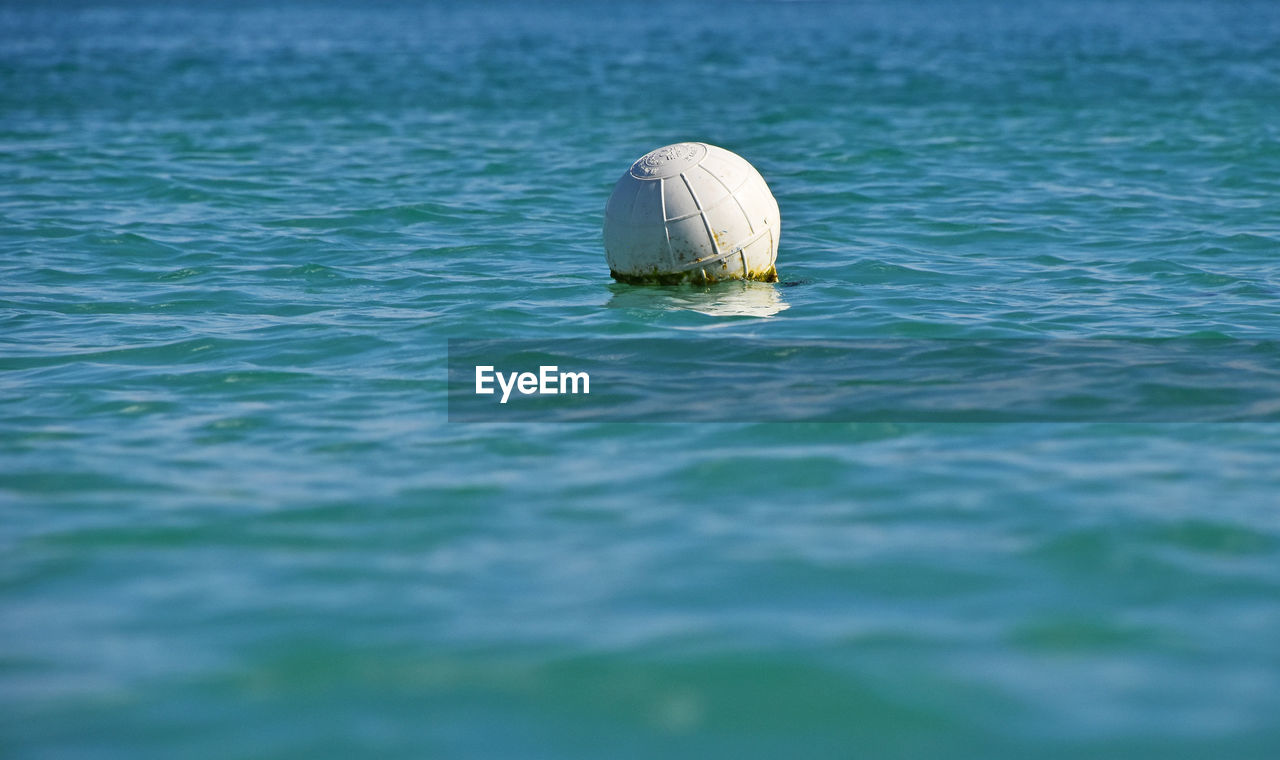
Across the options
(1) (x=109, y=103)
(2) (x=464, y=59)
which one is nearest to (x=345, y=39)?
(2) (x=464, y=59)

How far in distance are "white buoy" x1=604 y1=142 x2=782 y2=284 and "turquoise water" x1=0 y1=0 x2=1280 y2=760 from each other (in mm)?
288

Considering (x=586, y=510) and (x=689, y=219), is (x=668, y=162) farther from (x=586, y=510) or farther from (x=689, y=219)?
(x=586, y=510)

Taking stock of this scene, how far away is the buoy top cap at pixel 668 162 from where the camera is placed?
10.7 metres

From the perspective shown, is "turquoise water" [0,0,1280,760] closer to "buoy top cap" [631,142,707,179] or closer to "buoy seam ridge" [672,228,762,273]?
"buoy seam ridge" [672,228,762,273]

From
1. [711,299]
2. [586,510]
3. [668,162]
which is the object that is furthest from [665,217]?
[586,510]

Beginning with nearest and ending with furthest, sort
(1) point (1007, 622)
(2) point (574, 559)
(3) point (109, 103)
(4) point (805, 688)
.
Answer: (4) point (805, 688), (1) point (1007, 622), (2) point (574, 559), (3) point (109, 103)

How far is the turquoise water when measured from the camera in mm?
4922

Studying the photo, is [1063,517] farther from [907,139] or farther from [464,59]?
[464,59]

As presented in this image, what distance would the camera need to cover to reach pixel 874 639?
5.34 m

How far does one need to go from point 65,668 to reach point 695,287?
6.59 metres

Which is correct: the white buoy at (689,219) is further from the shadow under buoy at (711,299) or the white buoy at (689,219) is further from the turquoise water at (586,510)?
the turquoise water at (586,510)

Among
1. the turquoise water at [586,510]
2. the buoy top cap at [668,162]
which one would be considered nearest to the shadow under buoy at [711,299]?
the turquoise water at [586,510]

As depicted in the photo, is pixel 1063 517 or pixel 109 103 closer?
pixel 1063 517

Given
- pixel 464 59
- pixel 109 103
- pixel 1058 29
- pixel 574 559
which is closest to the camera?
pixel 574 559
